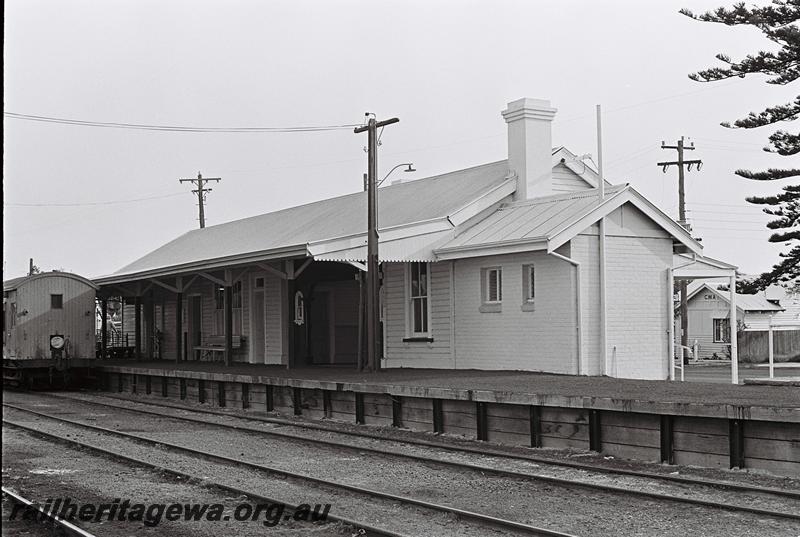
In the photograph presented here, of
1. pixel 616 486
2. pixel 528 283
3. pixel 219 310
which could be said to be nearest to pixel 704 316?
pixel 219 310

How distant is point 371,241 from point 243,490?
1007cm

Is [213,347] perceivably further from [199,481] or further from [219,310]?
[199,481]

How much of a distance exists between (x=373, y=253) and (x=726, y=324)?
37647 mm

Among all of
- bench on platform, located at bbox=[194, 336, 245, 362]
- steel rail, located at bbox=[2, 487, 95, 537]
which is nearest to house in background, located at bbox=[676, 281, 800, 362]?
bench on platform, located at bbox=[194, 336, 245, 362]

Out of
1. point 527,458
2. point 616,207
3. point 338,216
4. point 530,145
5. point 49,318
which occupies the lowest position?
point 527,458

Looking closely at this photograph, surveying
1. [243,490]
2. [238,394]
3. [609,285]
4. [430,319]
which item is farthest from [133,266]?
[243,490]

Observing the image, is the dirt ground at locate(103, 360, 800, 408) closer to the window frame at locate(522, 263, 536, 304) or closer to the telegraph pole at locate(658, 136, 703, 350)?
the window frame at locate(522, 263, 536, 304)

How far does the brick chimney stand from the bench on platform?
10543 mm

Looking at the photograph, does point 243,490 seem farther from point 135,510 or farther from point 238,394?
point 238,394

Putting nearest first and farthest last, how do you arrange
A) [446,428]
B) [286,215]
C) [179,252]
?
[446,428], [286,215], [179,252]

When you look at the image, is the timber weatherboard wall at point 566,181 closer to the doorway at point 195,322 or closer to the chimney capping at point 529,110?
the chimney capping at point 529,110

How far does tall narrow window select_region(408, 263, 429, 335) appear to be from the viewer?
2059 centimetres

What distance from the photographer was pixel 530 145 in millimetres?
20562

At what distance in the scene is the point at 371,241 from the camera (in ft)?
62.4
